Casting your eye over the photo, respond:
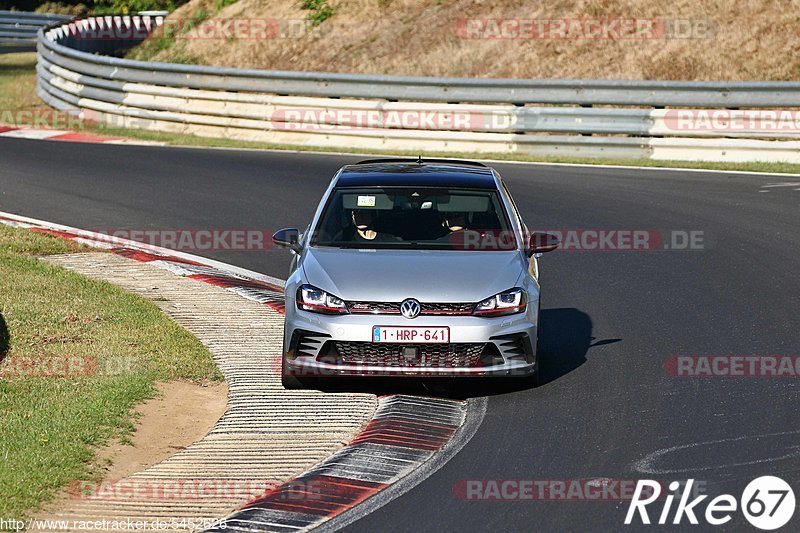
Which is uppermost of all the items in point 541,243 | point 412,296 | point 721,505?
point 541,243

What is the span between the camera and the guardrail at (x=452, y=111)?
21.0 meters

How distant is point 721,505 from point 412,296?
274 centimetres

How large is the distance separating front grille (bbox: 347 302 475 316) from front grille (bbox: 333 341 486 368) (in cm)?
21

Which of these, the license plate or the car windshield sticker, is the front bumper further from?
the car windshield sticker

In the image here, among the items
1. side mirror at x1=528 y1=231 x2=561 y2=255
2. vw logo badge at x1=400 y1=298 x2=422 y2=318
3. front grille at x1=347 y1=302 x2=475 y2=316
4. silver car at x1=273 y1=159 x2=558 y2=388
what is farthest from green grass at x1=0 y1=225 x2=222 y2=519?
side mirror at x1=528 y1=231 x2=561 y2=255

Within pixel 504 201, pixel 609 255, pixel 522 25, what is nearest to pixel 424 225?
pixel 504 201

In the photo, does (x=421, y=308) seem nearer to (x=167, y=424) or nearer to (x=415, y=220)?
(x=415, y=220)

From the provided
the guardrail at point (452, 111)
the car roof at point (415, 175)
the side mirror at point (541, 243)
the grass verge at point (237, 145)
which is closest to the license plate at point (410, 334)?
the side mirror at point (541, 243)

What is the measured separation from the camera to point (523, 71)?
26.3m

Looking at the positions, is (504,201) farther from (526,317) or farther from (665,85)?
(665,85)

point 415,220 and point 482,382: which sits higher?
point 415,220

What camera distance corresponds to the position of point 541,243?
31.6ft

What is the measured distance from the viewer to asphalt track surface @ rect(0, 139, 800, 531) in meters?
7.27

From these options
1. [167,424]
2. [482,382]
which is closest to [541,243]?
[482,382]
